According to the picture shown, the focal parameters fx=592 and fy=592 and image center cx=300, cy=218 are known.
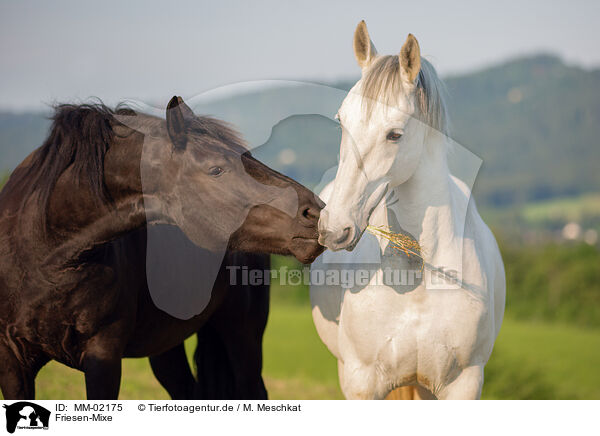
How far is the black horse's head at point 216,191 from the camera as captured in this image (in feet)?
8.79

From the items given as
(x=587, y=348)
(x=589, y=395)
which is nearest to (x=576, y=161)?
(x=587, y=348)

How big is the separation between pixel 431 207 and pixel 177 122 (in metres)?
1.26

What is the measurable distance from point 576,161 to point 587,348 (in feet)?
137

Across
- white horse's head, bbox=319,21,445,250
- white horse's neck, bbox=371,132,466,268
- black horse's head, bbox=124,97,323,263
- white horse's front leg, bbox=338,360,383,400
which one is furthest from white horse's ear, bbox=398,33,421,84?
white horse's front leg, bbox=338,360,383,400

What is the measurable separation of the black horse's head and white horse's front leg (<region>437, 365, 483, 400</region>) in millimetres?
962

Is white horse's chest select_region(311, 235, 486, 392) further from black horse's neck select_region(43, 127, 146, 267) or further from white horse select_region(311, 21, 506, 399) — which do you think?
black horse's neck select_region(43, 127, 146, 267)

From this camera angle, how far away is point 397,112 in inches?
103

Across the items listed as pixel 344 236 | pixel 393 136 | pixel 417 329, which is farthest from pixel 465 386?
pixel 393 136

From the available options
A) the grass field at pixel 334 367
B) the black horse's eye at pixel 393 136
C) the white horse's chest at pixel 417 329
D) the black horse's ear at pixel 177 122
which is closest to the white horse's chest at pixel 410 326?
the white horse's chest at pixel 417 329

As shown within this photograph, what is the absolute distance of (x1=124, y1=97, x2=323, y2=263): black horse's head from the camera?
2678 millimetres

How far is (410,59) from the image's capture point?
2.66 m

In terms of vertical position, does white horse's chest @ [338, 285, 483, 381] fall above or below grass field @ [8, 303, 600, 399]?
above

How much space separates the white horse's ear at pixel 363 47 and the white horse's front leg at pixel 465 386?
5.12ft
